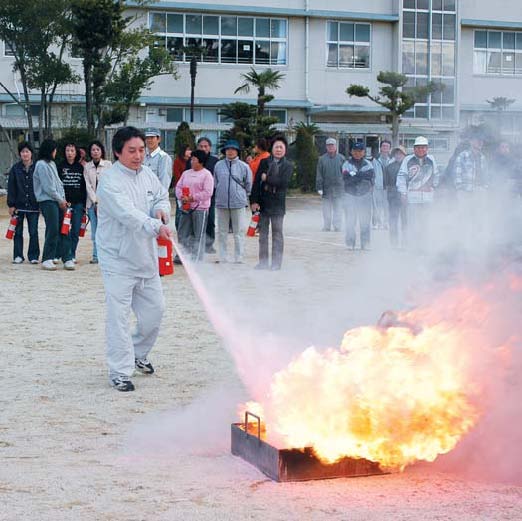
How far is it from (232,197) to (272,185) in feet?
2.73

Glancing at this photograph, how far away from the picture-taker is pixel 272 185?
648 inches

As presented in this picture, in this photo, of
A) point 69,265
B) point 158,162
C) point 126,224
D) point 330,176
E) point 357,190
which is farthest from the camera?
point 330,176

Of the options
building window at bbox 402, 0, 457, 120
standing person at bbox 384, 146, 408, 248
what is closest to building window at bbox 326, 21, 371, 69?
building window at bbox 402, 0, 457, 120

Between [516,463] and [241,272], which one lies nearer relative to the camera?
[516,463]

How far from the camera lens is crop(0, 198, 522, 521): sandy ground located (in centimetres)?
523

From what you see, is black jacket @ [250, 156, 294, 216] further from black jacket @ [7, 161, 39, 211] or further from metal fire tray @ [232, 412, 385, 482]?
metal fire tray @ [232, 412, 385, 482]

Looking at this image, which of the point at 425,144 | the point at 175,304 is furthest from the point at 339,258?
the point at 175,304

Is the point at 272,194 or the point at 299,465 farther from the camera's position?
the point at 272,194

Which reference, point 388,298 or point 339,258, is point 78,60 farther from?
point 388,298

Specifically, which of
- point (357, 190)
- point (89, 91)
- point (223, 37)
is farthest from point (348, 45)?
point (357, 190)

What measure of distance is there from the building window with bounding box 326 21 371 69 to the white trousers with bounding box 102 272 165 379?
50971 mm

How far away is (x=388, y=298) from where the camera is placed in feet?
29.1

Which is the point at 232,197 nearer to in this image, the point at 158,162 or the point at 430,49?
the point at 158,162

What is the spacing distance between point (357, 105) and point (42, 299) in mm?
45694
